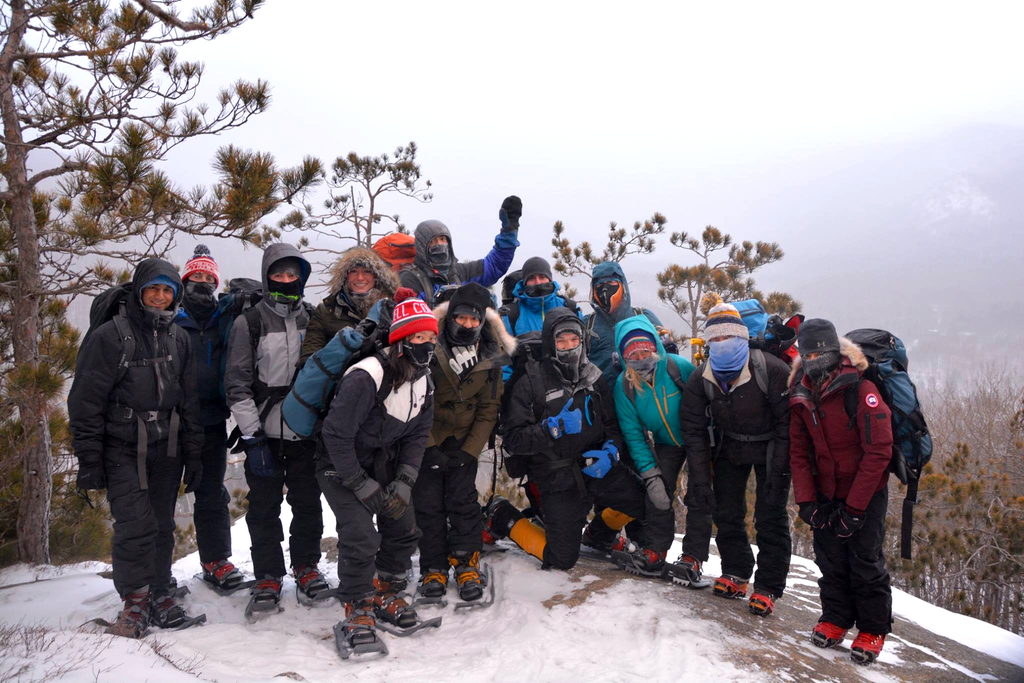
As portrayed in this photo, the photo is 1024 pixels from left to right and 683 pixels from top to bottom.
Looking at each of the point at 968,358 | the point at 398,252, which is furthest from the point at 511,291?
the point at 968,358

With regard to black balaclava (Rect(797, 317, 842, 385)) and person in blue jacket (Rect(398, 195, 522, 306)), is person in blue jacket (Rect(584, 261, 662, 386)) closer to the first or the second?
person in blue jacket (Rect(398, 195, 522, 306))

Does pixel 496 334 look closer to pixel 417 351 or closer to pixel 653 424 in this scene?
pixel 417 351

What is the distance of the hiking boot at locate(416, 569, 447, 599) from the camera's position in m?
4.92

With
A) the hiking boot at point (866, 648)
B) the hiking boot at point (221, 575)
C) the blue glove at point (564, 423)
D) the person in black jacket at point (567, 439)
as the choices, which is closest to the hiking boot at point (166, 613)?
A: the hiking boot at point (221, 575)

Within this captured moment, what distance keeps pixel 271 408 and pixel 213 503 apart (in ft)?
3.90

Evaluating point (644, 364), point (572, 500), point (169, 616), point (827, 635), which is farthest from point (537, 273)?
point (169, 616)

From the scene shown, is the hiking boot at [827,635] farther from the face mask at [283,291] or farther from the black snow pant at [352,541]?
the face mask at [283,291]

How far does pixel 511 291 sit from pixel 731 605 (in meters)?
3.29

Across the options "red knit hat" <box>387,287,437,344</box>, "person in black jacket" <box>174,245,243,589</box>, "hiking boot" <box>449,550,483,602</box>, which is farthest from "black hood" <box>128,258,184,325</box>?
"hiking boot" <box>449,550,483,602</box>

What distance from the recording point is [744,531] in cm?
504

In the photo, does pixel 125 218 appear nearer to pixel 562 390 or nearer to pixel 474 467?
pixel 474 467

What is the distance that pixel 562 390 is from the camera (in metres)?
5.17

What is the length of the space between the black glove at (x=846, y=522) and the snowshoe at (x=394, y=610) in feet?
9.44

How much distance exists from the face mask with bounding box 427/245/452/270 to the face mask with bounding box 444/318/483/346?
905mm
